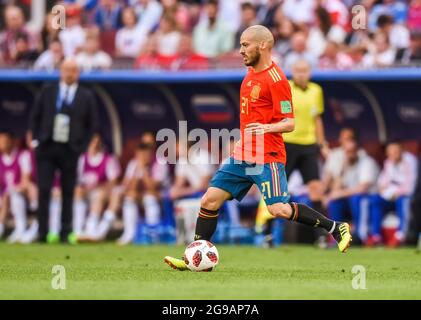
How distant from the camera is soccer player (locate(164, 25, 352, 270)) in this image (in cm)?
1016

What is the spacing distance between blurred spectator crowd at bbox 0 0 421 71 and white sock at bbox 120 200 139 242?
1980mm

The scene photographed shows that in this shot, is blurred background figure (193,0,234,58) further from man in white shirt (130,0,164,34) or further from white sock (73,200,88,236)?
white sock (73,200,88,236)

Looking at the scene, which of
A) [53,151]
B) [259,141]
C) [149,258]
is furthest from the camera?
[53,151]

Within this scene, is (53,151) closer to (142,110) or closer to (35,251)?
(35,251)

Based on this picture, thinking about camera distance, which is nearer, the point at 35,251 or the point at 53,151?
the point at 35,251

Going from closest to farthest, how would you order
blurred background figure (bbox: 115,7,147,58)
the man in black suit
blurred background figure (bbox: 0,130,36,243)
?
the man in black suit → blurred background figure (bbox: 0,130,36,243) → blurred background figure (bbox: 115,7,147,58)

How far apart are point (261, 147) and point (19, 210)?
330 inches

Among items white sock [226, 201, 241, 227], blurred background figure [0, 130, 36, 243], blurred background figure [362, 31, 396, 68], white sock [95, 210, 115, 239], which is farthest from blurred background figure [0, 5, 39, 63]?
blurred background figure [362, 31, 396, 68]

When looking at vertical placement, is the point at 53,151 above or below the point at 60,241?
above

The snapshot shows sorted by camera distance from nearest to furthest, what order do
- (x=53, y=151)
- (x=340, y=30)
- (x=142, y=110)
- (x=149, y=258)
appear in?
(x=149, y=258) < (x=53, y=151) < (x=340, y=30) < (x=142, y=110)

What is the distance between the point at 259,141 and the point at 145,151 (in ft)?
24.7

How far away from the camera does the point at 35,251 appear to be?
1388cm

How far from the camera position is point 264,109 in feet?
33.7
